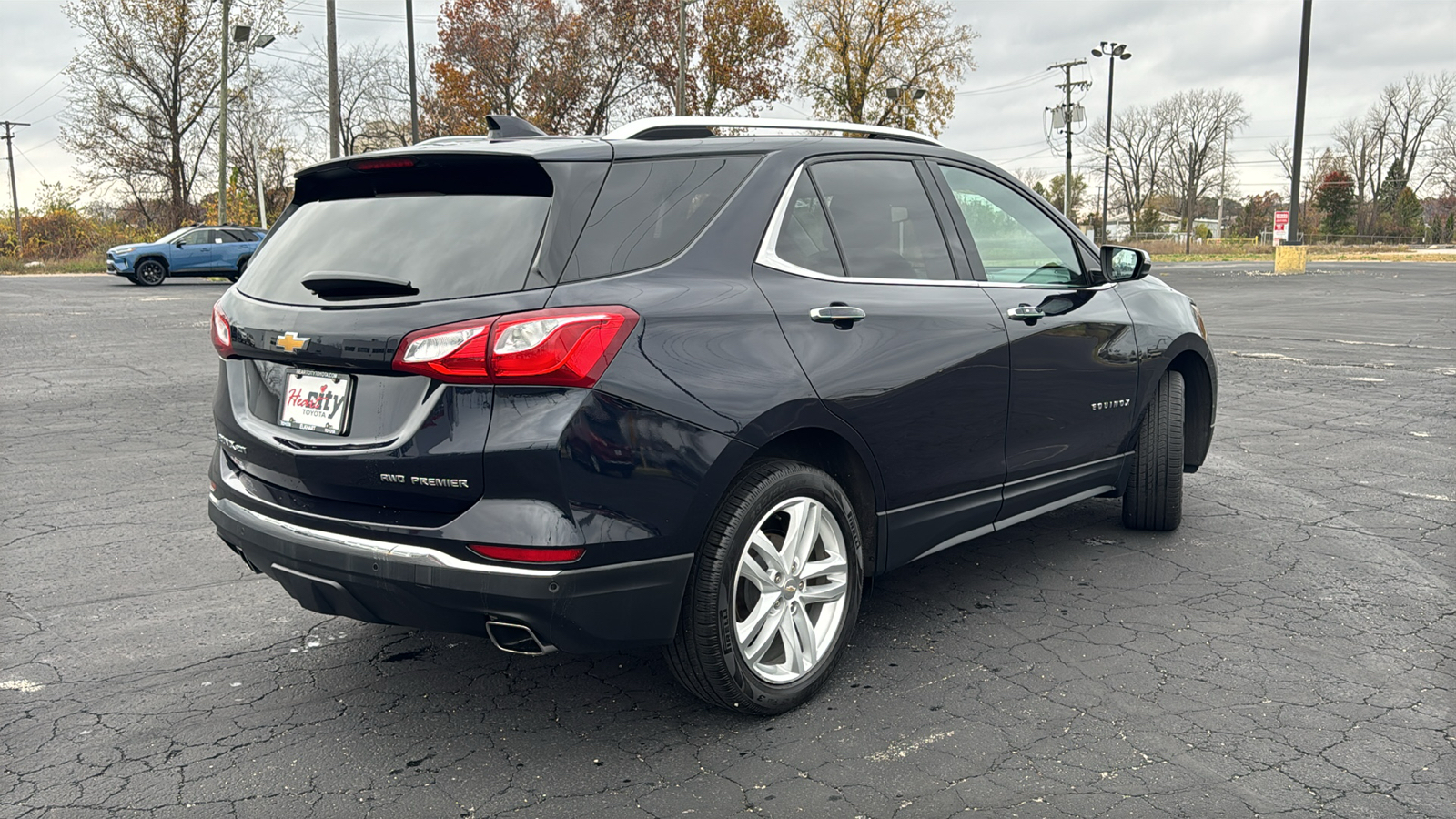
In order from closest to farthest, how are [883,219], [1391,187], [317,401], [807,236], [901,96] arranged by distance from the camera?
1. [317,401]
2. [807,236]
3. [883,219]
4. [901,96]
5. [1391,187]

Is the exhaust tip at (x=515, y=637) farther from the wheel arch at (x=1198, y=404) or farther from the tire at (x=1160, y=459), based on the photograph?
the wheel arch at (x=1198, y=404)

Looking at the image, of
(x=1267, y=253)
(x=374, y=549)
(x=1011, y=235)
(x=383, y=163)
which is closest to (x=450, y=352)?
(x=374, y=549)

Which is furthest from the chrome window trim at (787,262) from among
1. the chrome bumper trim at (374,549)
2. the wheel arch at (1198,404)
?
the wheel arch at (1198,404)

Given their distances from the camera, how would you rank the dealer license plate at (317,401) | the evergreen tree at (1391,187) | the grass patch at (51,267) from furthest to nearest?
the evergreen tree at (1391,187)
the grass patch at (51,267)
the dealer license plate at (317,401)

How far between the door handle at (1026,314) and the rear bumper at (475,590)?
1.81 meters

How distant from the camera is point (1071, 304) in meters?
4.50

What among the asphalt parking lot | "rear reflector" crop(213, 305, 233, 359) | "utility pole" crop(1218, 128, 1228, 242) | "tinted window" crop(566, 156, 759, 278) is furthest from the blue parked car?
"utility pole" crop(1218, 128, 1228, 242)

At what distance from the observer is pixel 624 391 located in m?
2.83

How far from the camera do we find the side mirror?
482 cm

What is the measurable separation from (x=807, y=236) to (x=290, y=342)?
1.56 metres

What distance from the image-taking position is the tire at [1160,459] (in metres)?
5.04

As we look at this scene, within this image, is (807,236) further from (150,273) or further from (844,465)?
(150,273)

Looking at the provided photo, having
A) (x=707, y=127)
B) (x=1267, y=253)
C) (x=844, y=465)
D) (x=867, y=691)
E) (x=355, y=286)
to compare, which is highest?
(x=707, y=127)

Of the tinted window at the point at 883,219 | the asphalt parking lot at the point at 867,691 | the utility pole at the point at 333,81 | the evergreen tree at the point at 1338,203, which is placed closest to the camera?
the asphalt parking lot at the point at 867,691
